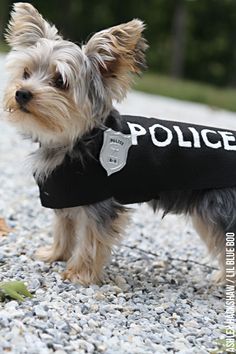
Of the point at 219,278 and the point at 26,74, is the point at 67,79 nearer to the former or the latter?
the point at 26,74

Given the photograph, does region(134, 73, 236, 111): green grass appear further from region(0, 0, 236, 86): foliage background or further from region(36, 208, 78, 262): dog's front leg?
region(0, 0, 236, 86): foliage background

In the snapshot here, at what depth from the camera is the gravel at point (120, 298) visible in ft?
11.5

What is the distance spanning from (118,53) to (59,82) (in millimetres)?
465

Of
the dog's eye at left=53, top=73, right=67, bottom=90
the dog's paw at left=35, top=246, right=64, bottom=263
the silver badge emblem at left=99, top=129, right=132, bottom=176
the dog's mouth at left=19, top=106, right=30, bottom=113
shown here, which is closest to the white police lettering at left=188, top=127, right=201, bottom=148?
the silver badge emblem at left=99, top=129, right=132, bottom=176

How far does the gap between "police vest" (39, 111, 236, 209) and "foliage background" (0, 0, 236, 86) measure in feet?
118

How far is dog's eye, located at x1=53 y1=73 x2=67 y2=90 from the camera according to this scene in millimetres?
4309

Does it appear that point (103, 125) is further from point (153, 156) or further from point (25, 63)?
point (25, 63)

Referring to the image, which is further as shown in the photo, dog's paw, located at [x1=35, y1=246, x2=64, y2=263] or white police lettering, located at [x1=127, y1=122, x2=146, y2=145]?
dog's paw, located at [x1=35, y1=246, x2=64, y2=263]

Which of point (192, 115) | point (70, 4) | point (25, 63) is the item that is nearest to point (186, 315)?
point (25, 63)

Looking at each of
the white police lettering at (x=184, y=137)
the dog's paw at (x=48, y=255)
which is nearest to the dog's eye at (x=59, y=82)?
the white police lettering at (x=184, y=137)

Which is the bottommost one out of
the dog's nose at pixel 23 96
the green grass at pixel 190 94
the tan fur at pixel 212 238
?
the green grass at pixel 190 94

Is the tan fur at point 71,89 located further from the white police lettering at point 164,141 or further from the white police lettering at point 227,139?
the white police lettering at point 227,139

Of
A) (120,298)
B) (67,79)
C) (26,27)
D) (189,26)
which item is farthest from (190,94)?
(189,26)

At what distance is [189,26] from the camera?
133 ft
